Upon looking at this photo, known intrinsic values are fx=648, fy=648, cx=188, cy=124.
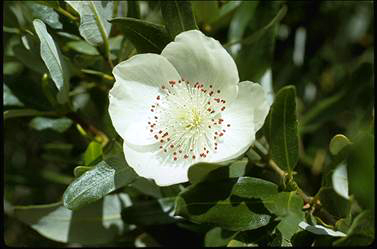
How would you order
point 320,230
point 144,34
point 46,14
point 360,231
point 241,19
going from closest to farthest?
point 360,231
point 320,230
point 144,34
point 46,14
point 241,19

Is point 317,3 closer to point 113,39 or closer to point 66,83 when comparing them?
point 113,39

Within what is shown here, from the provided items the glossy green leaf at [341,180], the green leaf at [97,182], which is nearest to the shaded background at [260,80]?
the green leaf at [97,182]

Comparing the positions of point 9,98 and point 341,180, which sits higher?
point 341,180

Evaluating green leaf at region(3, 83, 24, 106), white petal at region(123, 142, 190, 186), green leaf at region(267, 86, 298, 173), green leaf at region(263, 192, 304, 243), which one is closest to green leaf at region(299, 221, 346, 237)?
green leaf at region(263, 192, 304, 243)

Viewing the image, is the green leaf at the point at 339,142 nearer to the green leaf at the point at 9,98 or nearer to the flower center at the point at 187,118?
the flower center at the point at 187,118

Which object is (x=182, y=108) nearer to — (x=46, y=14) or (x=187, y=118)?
(x=187, y=118)

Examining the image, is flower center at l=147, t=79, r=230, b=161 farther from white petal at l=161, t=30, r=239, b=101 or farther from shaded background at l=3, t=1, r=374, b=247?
shaded background at l=3, t=1, r=374, b=247

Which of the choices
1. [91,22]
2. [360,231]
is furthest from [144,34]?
[360,231]
